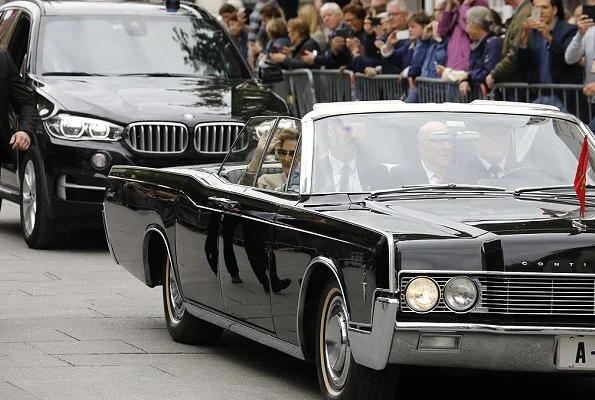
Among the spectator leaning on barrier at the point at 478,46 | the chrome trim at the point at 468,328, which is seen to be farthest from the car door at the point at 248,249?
the spectator leaning on barrier at the point at 478,46

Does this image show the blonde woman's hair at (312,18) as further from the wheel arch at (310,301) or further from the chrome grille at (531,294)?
the chrome grille at (531,294)

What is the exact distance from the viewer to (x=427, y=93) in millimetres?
18984

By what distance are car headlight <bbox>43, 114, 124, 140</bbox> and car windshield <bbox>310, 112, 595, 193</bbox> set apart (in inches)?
245

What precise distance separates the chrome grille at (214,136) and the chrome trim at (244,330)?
5334 millimetres

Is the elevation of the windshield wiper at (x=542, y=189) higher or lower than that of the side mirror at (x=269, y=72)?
higher

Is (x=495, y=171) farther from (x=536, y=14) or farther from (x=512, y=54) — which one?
(x=512, y=54)

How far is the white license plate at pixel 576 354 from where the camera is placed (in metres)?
7.25

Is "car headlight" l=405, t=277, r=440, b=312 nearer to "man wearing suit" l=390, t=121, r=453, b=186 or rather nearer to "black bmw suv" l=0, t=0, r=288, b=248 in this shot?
"man wearing suit" l=390, t=121, r=453, b=186

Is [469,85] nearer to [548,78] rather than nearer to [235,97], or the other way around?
[548,78]

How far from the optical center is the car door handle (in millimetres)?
9141

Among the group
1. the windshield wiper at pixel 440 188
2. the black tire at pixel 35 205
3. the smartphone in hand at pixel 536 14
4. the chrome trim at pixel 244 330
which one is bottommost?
the black tire at pixel 35 205

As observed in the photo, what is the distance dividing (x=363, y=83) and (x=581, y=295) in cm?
1398

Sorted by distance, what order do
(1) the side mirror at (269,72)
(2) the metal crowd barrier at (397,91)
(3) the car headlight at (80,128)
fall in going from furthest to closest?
(1) the side mirror at (269,72) → (2) the metal crowd barrier at (397,91) → (3) the car headlight at (80,128)

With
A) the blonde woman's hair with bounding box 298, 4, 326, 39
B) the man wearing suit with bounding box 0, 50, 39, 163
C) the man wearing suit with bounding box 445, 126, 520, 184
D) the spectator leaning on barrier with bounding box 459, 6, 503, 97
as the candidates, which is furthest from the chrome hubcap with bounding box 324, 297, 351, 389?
the blonde woman's hair with bounding box 298, 4, 326, 39
